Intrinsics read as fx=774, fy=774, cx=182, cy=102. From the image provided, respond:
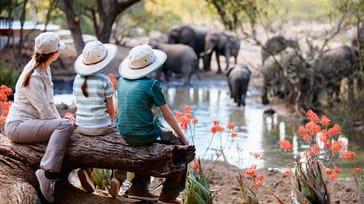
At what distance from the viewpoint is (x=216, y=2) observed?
17781 millimetres

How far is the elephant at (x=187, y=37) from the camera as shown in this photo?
90.3 ft

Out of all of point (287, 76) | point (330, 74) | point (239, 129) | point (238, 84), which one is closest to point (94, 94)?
A: point (239, 129)

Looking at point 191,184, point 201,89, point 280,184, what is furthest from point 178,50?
point 191,184

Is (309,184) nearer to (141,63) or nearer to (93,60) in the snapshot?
(141,63)

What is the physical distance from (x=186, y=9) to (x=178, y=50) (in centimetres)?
2114

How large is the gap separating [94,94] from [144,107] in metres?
0.40

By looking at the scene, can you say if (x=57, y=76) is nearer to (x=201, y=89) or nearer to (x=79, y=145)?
(x=201, y=89)

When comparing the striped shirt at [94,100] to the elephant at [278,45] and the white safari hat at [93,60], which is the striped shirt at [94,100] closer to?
the white safari hat at [93,60]

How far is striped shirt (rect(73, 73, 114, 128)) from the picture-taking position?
5.59 meters

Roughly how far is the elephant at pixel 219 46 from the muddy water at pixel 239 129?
11.9 ft

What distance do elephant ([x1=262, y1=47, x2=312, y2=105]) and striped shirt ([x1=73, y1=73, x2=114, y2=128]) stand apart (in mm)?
10068

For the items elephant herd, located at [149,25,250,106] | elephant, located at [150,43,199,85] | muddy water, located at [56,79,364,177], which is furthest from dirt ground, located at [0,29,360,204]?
elephant, located at [150,43,199,85]

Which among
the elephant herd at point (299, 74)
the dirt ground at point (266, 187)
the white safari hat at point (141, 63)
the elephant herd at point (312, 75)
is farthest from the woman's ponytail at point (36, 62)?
the elephant herd at point (312, 75)

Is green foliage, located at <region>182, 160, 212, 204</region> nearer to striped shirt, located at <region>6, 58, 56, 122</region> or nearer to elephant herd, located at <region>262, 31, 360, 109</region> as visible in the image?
striped shirt, located at <region>6, 58, 56, 122</region>
